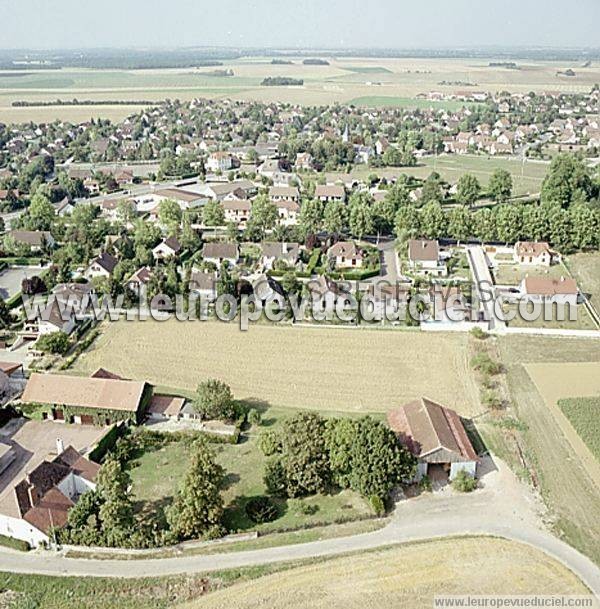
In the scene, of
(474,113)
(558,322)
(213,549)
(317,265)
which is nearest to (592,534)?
(213,549)

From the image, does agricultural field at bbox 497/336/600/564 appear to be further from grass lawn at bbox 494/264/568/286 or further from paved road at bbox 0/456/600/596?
grass lawn at bbox 494/264/568/286

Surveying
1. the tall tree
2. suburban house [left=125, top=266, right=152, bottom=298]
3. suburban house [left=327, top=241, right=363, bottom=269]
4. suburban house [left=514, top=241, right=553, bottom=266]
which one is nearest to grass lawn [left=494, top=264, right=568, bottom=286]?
suburban house [left=514, top=241, right=553, bottom=266]

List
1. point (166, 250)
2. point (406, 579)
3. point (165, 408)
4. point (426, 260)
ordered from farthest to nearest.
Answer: point (166, 250)
point (426, 260)
point (165, 408)
point (406, 579)

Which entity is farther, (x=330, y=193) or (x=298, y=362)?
(x=330, y=193)

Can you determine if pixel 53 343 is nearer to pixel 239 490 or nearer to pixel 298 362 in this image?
pixel 298 362

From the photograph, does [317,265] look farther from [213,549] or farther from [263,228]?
[213,549]

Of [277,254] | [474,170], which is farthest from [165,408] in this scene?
[474,170]
